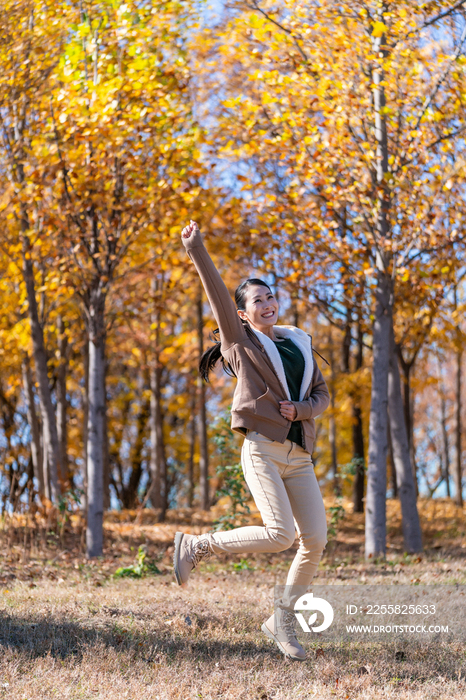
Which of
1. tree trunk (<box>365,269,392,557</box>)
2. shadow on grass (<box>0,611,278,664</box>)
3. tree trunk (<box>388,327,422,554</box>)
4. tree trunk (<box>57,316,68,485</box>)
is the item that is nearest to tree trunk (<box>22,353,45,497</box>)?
tree trunk (<box>57,316,68,485</box>)

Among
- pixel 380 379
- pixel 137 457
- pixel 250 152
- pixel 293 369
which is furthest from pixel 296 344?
pixel 137 457

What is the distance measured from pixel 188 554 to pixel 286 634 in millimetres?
752

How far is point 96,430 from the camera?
732 cm

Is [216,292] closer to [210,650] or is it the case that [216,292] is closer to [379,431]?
[210,650]

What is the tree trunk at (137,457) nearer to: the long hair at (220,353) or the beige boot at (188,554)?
the long hair at (220,353)

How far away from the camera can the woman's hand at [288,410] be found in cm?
347

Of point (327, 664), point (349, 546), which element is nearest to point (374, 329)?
point (349, 546)

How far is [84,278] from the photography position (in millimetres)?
7289

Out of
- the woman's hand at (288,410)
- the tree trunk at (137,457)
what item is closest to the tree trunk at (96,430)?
the woman's hand at (288,410)

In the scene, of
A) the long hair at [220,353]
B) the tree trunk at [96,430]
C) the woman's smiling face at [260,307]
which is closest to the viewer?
the woman's smiling face at [260,307]

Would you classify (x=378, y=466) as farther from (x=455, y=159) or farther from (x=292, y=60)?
(x=292, y=60)

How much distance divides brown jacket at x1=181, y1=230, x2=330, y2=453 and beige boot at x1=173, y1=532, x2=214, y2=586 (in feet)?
2.23

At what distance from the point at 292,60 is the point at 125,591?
592 cm

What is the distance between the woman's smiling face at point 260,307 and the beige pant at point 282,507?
661 millimetres
